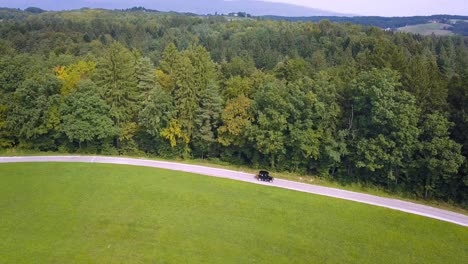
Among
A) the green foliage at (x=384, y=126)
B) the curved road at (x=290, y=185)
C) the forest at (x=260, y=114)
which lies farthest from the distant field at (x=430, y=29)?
the curved road at (x=290, y=185)

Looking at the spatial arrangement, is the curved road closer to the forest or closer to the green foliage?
the forest

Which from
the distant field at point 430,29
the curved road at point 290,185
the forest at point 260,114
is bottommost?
the curved road at point 290,185

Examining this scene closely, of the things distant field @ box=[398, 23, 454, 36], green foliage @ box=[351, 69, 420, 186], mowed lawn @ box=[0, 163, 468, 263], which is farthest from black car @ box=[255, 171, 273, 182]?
distant field @ box=[398, 23, 454, 36]

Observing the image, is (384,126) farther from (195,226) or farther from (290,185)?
(195,226)

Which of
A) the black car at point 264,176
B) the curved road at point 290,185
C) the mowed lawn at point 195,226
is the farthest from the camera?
the black car at point 264,176

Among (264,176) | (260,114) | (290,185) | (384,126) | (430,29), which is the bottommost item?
(290,185)

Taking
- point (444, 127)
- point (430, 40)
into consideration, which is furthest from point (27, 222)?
point (430, 40)

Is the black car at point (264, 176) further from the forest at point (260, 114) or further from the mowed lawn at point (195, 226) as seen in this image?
the forest at point (260, 114)

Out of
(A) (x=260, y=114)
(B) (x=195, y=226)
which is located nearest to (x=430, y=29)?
(A) (x=260, y=114)
